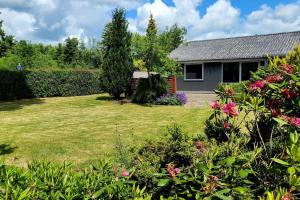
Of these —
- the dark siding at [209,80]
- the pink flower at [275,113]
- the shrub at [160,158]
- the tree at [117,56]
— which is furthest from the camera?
the dark siding at [209,80]

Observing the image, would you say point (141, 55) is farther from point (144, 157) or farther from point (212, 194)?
point (212, 194)

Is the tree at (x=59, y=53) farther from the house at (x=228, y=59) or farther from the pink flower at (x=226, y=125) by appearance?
the pink flower at (x=226, y=125)

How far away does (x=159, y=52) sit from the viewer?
738 inches

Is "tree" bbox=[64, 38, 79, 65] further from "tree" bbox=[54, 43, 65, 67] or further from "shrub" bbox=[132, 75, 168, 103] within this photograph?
"shrub" bbox=[132, 75, 168, 103]

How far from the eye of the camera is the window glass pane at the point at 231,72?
1119 inches

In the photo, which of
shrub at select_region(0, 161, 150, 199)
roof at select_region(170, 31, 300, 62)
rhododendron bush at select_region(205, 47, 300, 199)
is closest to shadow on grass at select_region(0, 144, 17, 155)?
shrub at select_region(0, 161, 150, 199)

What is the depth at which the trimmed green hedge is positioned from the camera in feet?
72.6

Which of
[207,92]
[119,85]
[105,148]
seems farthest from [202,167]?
[207,92]

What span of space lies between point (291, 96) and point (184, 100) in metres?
15.9

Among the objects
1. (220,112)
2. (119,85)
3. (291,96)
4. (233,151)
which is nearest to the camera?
(233,151)

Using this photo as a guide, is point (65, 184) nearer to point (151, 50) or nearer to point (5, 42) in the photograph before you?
point (151, 50)

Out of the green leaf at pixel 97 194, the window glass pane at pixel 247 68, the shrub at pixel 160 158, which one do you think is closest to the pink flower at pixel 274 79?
the shrub at pixel 160 158

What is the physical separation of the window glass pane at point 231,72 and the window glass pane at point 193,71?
7.14ft

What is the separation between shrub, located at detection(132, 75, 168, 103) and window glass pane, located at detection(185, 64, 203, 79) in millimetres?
10239
